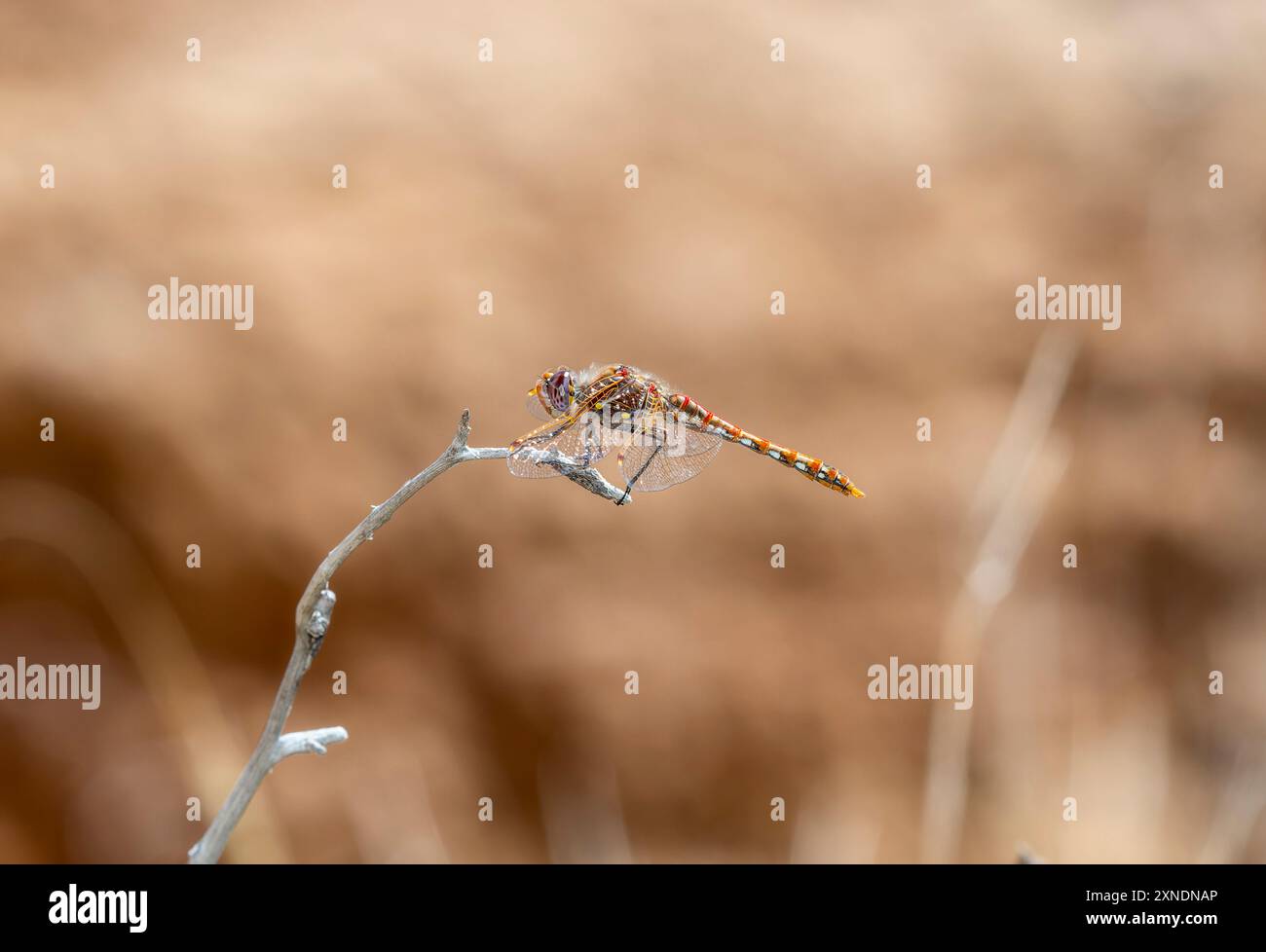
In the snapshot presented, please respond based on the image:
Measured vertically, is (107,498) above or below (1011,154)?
below

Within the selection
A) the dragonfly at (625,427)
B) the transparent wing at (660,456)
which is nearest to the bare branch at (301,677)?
the dragonfly at (625,427)

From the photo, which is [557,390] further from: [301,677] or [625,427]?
[301,677]

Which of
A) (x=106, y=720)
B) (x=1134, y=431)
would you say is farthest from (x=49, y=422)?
(x=1134, y=431)

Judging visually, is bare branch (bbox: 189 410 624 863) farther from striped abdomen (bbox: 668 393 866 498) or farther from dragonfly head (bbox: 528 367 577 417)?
striped abdomen (bbox: 668 393 866 498)

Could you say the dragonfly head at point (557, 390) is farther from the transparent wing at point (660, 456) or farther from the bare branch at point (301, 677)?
the bare branch at point (301, 677)

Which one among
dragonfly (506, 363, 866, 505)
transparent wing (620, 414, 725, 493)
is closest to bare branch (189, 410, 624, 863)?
dragonfly (506, 363, 866, 505)

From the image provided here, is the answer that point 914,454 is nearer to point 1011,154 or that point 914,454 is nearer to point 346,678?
point 1011,154

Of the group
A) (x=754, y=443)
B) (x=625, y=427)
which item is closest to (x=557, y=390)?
(x=625, y=427)
